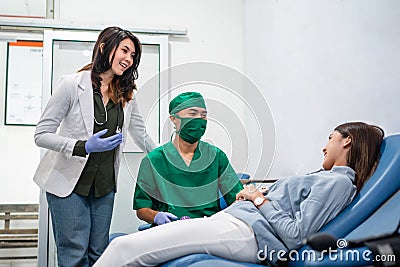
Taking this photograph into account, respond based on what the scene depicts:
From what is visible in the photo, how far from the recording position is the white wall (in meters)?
1.94

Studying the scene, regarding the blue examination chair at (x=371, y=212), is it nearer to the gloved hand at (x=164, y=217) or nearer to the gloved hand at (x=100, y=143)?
the gloved hand at (x=164, y=217)

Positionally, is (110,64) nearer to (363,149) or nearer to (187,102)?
(187,102)

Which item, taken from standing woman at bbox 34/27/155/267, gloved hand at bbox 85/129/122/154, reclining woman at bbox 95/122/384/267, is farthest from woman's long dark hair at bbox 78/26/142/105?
reclining woman at bbox 95/122/384/267

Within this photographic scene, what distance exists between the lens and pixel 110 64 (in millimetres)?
2107

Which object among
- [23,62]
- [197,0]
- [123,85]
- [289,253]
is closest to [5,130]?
[23,62]

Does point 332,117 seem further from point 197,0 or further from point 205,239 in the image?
point 197,0

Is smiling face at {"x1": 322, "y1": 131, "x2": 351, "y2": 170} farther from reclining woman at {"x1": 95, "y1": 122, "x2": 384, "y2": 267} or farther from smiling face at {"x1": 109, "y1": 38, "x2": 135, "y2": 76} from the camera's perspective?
smiling face at {"x1": 109, "y1": 38, "x2": 135, "y2": 76}

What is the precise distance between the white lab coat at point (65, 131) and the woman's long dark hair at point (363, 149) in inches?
42.5

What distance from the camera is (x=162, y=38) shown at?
325cm

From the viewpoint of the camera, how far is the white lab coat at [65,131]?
1.99 m

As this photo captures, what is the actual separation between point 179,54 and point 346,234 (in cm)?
206

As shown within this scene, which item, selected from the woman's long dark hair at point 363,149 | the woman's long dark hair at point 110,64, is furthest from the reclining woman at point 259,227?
the woman's long dark hair at point 110,64

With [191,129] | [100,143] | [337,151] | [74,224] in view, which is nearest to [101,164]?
[100,143]

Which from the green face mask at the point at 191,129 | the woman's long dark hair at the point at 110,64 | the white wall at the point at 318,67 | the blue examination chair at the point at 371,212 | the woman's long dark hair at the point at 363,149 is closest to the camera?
the blue examination chair at the point at 371,212
